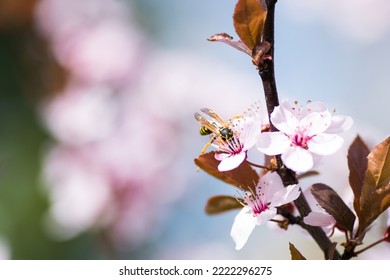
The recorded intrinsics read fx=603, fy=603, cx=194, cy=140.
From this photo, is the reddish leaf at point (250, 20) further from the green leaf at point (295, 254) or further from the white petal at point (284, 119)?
the green leaf at point (295, 254)

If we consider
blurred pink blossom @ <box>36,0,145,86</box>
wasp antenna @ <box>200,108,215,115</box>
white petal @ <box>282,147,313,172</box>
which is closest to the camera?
white petal @ <box>282,147,313,172</box>

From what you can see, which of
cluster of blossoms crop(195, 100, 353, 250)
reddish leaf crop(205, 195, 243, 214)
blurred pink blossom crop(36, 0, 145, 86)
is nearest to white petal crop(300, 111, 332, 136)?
cluster of blossoms crop(195, 100, 353, 250)

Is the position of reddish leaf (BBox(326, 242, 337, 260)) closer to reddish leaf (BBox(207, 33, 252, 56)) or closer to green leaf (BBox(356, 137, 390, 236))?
green leaf (BBox(356, 137, 390, 236))

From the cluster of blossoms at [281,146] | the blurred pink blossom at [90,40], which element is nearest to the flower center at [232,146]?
the cluster of blossoms at [281,146]

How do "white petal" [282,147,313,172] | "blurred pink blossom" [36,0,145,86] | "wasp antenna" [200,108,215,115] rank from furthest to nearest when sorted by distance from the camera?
"blurred pink blossom" [36,0,145,86]
"wasp antenna" [200,108,215,115]
"white petal" [282,147,313,172]

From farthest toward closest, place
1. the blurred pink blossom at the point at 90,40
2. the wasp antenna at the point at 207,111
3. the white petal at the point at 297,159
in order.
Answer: the blurred pink blossom at the point at 90,40 → the wasp antenna at the point at 207,111 → the white petal at the point at 297,159

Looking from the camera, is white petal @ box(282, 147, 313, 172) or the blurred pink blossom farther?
the blurred pink blossom
